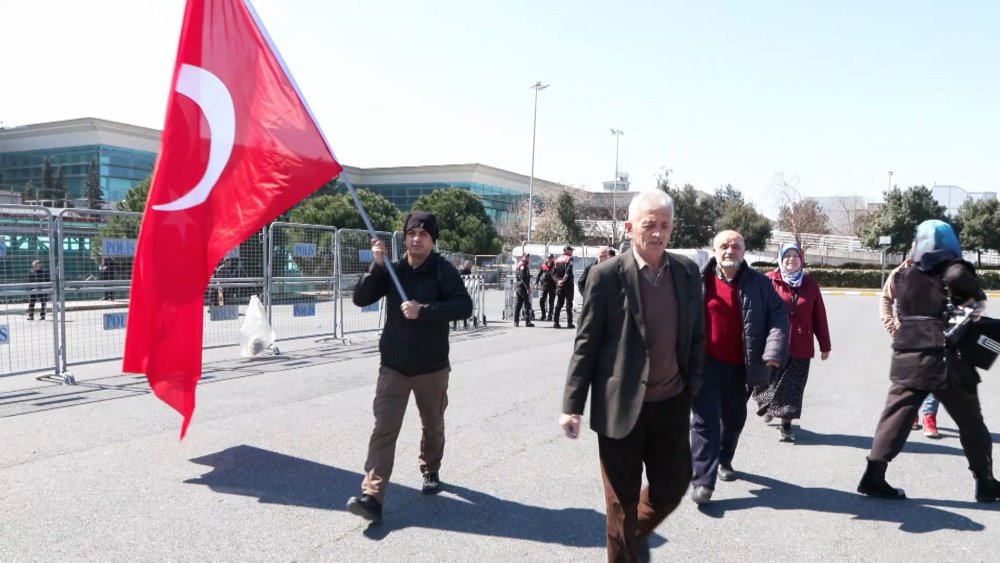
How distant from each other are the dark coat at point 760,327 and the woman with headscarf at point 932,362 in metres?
0.78

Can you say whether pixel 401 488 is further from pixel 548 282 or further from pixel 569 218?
pixel 569 218

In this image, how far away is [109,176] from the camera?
4931cm

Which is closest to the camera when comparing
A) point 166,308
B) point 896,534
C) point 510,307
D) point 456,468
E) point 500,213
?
point 896,534

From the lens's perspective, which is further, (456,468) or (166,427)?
(166,427)

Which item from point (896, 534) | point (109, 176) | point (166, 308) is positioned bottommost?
point (896, 534)

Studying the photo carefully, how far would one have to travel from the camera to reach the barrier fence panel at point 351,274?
1362cm

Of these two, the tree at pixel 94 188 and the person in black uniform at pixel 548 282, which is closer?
the person in black uniform at pixel 548 282

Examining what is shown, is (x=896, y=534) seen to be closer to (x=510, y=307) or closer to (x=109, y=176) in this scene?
(x=510, y=307)

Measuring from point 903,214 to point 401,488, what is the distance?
159 feet

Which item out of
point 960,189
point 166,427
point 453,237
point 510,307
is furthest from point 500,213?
point 166,427

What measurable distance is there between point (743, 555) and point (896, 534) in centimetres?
112

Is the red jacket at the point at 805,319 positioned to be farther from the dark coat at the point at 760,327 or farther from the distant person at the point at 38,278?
the distant person at the point at 38,278

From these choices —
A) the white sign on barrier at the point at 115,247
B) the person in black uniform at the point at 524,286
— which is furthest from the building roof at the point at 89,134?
the white sign on barrier at the point at 115,247

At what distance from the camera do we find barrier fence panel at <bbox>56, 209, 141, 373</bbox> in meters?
9.31
